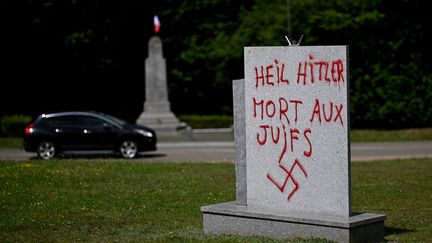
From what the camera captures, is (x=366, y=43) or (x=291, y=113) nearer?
(x=291, y=113)

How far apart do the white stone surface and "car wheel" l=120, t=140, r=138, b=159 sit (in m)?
19.5

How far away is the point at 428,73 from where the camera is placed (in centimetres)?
5009

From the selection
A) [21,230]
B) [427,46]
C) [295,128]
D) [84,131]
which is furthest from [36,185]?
[427,46]

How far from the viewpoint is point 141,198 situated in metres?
17.7

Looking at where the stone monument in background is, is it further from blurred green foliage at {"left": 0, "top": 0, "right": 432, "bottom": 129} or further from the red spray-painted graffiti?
the red spray-painted graffiti

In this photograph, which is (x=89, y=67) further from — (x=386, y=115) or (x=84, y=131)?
(x=84, y=131)

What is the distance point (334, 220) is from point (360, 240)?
384mm

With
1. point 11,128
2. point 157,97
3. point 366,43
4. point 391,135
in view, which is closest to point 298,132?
point 157,97

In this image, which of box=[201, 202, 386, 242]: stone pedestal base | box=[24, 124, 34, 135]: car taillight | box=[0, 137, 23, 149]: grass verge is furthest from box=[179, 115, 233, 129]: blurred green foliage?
box=[201, 202, 386, 242]: stone pedestal base

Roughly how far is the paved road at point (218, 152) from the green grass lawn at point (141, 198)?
14.8ft

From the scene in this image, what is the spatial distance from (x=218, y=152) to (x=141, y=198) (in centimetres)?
1540

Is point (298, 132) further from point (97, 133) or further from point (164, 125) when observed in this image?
point (164, 125)

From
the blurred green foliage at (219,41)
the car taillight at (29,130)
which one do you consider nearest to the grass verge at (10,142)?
the car taillight at (29,130)

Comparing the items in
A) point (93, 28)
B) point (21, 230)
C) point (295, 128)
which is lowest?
point (21, 230)
